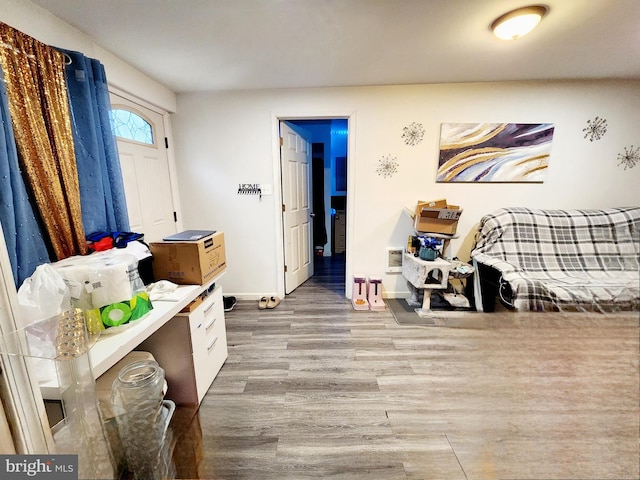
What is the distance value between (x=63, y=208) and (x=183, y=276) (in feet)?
2.26

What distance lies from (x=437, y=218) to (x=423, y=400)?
1.55 metres

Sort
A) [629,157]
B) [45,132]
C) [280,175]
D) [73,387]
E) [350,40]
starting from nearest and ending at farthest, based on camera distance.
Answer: [73,387] → [45,132] → [350,40] → [629,157] → [280,175]

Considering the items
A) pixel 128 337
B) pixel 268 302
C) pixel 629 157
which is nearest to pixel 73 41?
pixel 128 337

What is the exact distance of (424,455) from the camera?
1170 millimetres

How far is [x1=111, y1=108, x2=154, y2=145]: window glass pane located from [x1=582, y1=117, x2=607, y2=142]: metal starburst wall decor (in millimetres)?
4189

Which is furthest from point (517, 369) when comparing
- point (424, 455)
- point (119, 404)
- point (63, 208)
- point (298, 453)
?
point (63, 208)

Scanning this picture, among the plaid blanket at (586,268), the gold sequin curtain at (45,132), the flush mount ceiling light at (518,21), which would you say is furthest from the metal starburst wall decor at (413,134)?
the gold sequin curtain at (45,132)

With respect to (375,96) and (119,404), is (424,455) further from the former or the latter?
(375,96)

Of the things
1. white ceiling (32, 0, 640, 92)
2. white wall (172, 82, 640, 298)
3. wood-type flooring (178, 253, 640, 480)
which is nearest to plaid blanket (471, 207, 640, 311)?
wood-type flooring (178, 253, 640, 480)

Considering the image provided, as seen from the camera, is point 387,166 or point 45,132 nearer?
point 45,132

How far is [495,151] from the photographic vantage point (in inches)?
97.8

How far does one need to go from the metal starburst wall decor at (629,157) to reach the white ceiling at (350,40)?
65cm

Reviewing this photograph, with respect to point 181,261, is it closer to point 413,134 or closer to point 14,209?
point 14,209

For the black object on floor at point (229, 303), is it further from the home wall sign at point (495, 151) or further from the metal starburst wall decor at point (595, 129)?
the metal starburst wall decor at point (595, 129)
